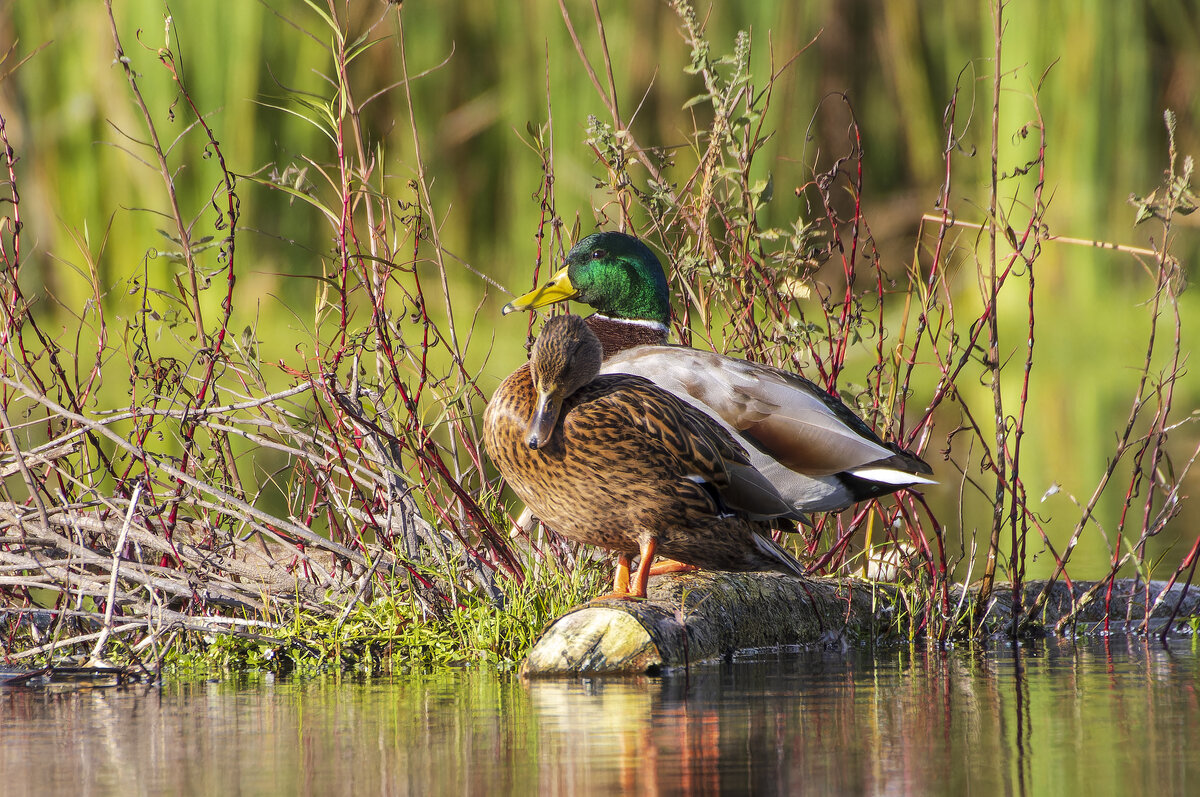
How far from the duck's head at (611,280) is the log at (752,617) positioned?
1.27m

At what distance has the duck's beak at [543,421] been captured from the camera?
14.1 ft

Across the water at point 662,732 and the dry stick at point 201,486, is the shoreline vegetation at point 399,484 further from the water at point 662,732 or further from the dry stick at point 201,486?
the water at point 662,732

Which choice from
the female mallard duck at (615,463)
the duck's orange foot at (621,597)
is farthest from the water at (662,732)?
the female mallard duck at (615,463)

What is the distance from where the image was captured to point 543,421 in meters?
4.32

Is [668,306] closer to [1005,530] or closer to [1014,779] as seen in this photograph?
[1005,530]

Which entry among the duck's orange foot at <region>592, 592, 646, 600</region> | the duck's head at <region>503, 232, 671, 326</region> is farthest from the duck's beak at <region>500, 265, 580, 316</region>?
the duck's orange foot at <region>592, 592, 646, 600</region>

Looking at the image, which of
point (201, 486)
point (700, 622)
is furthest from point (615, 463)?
point (201, 486)

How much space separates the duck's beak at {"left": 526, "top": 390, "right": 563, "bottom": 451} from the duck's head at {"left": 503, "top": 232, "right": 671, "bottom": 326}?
123 centimetres

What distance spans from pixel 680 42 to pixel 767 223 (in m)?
1.64

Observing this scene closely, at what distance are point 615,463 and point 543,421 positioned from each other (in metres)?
0.22

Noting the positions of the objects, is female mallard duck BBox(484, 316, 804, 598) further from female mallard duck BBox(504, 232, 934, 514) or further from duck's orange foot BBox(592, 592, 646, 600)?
female mallard duck BBox(504, 232, 934, 514)

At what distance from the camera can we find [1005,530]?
21.9 feet

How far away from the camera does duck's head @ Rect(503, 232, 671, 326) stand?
562 centimetres

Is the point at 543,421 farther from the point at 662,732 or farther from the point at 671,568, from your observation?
the point at 662,732
